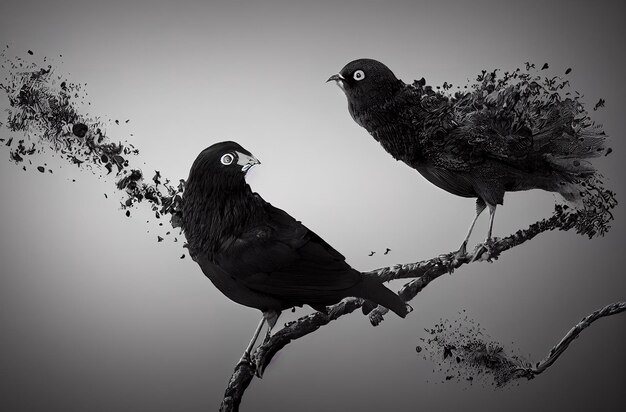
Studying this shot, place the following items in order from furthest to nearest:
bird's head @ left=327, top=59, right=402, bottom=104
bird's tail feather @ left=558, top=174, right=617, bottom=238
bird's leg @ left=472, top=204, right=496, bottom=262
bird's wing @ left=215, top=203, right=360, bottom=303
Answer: bird's tail feather @ left=558, top=174, right=617, bottom=238 → bird's leg @ left=472, top=204, right=496, bottom=262 → bird's head @ left=327, top=59, right=402, bottom=104 → bird's wing @ left=215, top=203, right=360, bottom=303

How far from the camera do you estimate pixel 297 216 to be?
198cm

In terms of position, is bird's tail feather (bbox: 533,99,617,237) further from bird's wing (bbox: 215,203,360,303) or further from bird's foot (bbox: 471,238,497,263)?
bird's wing (bbox: 215,203,360,303)

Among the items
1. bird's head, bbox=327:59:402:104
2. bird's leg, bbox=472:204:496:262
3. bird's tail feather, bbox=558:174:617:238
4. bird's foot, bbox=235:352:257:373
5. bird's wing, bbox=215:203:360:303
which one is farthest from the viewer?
bird's tail feather, bbox=558:174:617:238

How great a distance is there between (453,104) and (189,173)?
86 cm

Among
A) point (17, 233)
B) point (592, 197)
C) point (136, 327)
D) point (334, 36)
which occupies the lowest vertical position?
point (136, 327)

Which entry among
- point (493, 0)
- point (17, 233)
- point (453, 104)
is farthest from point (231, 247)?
point (493, 0)

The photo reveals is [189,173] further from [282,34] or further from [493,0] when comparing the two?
[493,0]

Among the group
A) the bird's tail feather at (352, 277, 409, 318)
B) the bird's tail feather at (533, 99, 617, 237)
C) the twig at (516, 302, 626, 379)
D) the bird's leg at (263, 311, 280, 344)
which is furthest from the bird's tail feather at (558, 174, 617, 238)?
the bird's leg at (263, 311, 280, 344)

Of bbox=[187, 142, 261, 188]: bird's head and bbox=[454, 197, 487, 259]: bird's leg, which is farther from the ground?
bbox=[187, 142, 261, 188]: bird's head

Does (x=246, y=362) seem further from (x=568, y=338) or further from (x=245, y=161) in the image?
(x=568, y=338)

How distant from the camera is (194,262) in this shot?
6.25 feet

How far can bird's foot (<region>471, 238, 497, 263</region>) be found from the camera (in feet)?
6.93

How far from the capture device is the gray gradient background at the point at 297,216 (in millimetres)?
1924

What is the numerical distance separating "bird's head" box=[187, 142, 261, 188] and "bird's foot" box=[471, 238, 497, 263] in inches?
32.3
